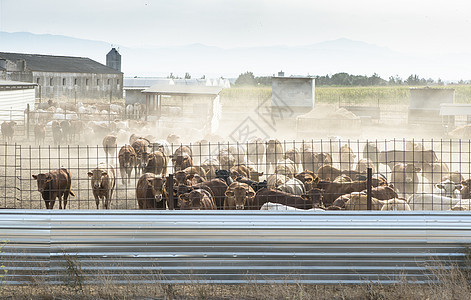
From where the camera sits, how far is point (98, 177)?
46.3 ft

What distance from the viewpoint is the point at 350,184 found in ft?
42.6

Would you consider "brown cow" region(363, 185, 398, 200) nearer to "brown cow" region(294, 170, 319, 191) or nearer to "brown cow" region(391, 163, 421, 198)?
"brown cow" region(294, 170, 319, 191)

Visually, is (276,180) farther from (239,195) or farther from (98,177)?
(98,177)

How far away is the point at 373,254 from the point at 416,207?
233 inches

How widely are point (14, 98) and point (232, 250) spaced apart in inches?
1374

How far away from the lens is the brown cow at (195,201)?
11.1 metres

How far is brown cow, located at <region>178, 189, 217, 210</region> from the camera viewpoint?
11.1 metres

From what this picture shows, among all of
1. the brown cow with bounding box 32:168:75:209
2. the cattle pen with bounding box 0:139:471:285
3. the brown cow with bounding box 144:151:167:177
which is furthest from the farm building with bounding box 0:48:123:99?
the cattle pen with bounding box 0:139:471:285

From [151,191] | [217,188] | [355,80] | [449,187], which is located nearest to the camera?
Answer: [151,191]

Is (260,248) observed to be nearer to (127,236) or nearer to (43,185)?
(127,236)

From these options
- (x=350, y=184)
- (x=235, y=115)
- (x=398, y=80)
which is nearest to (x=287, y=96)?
(x=235, y=115)

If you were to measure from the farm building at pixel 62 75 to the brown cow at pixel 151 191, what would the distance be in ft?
153

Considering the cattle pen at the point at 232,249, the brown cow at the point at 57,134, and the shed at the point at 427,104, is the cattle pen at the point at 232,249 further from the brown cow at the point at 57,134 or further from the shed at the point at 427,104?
the shed at the point at 427,104

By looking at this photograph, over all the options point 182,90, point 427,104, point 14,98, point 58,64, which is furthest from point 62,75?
point 427,104
